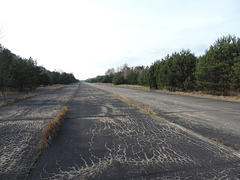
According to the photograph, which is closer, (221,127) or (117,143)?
(117,143)

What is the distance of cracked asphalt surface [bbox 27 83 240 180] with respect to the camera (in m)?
2.10

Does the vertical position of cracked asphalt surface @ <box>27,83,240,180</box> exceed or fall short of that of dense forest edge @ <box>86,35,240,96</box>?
it falls short

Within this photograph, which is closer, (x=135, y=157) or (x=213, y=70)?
(x=135, y=157)

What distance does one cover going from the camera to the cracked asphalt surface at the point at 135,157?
6.88ft

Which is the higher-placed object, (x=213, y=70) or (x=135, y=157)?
(x=213, y=70)

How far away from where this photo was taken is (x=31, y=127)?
173 inches

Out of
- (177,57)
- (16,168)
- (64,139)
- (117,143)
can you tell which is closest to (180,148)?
(117,143)

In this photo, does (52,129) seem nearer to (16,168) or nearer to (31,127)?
(31,127)

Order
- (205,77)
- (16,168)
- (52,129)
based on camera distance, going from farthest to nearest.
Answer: (205,77) → (52,129) → (16,168)

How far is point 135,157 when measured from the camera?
8.45 ft

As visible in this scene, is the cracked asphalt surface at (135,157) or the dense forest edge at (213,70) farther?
the dense forest edge at (213,70)

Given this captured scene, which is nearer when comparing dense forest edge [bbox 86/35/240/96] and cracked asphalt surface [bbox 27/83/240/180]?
cracked asphalt surface [bbox 27/83/240/180]

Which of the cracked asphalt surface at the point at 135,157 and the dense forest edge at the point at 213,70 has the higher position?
the dense forest edge at the point at 213,70

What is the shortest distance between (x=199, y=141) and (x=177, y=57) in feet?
63.4
